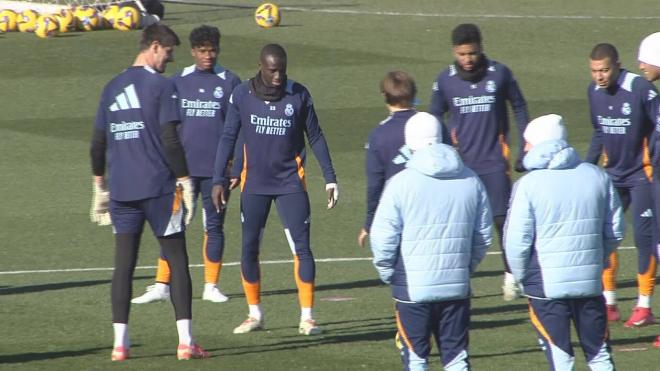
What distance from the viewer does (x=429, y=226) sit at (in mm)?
8172

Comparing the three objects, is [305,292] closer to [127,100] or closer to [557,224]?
[127,100]

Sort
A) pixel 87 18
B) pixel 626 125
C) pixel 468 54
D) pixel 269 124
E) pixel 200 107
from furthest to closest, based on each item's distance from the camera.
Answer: pixel 87 18
pixel 200 107
pixel 468 54
pixel 626 125
pixel 269 124

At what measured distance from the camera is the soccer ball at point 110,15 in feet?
99.9

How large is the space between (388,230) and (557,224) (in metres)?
0.97

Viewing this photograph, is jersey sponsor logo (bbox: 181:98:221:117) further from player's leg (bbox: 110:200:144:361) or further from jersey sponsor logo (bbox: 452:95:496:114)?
player's leg (bbox: 110:200:144:361)

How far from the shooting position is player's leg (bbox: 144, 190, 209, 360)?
10195mm

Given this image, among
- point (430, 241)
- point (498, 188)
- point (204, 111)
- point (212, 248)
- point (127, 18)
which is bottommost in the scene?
point (127, 18)

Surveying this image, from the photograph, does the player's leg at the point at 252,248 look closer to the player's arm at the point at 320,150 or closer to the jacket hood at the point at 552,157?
the player's arm at the point at 320,150

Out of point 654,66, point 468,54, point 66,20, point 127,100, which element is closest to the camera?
point 127,100

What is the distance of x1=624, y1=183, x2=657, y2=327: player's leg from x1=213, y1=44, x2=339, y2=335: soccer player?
2.42 meters

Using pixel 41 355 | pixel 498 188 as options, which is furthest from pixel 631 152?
pixel 41 355

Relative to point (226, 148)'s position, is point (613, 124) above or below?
above

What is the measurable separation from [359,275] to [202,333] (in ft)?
9.13

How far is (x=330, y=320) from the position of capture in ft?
39.0
